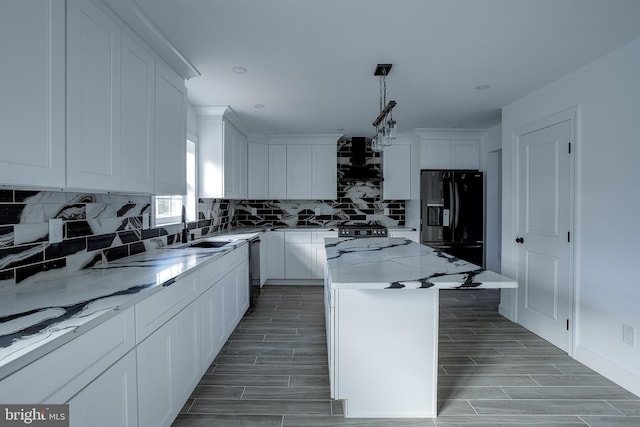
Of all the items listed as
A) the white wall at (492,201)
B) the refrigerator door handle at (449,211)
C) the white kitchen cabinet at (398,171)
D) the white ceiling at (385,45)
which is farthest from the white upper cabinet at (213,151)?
the white wall at (492,201)

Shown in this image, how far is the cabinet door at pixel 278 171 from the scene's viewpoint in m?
5.20

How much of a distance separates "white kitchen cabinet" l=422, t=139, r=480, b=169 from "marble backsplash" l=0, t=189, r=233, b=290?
3.87m

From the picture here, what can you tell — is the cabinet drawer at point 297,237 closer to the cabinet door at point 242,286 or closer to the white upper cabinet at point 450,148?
the cabinet door at point 242,286

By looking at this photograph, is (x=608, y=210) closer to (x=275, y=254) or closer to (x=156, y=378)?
(x=156, y=378)

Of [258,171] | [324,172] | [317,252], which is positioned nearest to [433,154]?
[324,172]

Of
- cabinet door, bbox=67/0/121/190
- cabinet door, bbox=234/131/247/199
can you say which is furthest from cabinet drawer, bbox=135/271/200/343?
cabinet door, bbox=234/131/247/199

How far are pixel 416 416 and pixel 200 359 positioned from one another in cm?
145

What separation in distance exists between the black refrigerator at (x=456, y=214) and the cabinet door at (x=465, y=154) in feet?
0.47

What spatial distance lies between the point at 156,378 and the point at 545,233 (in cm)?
336

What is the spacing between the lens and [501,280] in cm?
156

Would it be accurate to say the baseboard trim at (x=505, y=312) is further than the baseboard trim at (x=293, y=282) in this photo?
No

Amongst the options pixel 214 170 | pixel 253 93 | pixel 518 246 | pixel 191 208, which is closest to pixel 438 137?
pixel 518 246

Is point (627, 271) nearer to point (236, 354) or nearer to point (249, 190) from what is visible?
point (236, 354)


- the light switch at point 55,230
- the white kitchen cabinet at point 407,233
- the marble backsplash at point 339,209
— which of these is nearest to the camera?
the light switch at point 55,230
